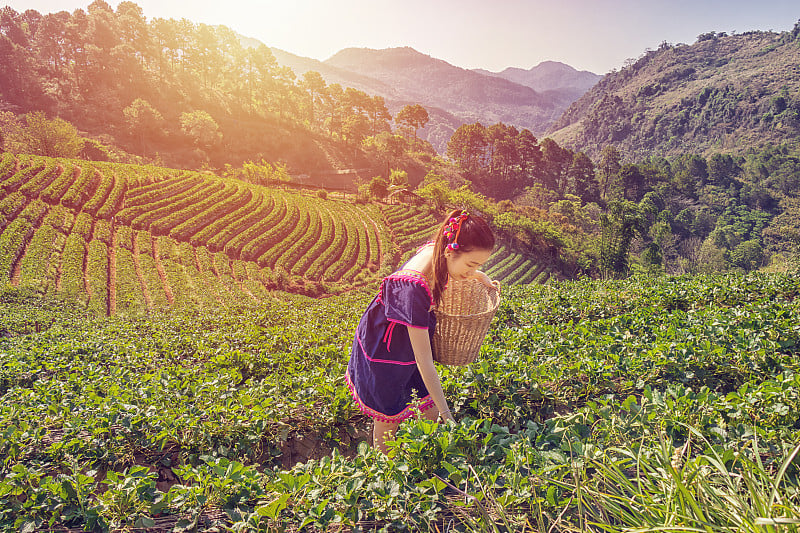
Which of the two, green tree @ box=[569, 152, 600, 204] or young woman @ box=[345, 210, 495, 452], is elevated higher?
green tree @ box=[569, 152, 600, 204]

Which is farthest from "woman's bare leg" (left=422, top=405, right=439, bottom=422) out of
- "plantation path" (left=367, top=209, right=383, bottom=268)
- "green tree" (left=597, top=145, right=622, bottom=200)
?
"green tree" (left=597, top=145, right=622, bottom=200)

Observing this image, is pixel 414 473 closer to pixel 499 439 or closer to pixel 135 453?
pixel 499 439

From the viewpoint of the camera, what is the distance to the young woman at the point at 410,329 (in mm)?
1826

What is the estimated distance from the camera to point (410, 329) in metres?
1.85

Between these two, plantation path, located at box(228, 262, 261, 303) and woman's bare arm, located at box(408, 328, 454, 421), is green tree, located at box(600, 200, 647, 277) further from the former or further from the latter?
woman's bare arm, located at box(408, 328, 454, 421)

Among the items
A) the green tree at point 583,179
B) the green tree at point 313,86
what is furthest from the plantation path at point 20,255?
the green tree at point 583,179

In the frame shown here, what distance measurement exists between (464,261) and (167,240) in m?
22.8

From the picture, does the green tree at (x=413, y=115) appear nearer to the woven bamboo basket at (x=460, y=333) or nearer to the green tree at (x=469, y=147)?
the green tree at (x=469, y=147)

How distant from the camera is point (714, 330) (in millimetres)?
2910

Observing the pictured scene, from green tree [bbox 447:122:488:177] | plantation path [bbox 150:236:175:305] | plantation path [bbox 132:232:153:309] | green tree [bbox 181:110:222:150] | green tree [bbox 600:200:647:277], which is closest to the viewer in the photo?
plantation path [bbox 132:232:153:309]

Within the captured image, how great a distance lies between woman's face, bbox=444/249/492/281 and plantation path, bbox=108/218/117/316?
17.1 m

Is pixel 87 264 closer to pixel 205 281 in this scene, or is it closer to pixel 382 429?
pixel 205 281

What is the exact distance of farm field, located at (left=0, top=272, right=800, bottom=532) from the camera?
135 cm

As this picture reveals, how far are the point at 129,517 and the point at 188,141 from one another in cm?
5123
